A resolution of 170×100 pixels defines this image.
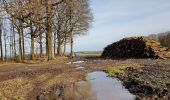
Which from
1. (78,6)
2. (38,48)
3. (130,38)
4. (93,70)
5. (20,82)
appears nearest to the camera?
(20,82)

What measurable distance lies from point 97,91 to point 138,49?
81.0 feet

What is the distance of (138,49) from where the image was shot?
4041 cm

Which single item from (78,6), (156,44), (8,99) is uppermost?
(78,6)

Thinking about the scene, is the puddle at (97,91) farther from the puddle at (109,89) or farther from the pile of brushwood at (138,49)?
the pile of brushwood at (138,49)

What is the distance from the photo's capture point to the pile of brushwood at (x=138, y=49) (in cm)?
3788

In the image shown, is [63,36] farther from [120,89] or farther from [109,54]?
[120,89]

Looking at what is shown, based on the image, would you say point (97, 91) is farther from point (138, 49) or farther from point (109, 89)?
point (138, 49)

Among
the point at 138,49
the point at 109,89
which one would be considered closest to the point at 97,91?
the point at 109,89

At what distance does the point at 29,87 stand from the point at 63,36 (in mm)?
46435

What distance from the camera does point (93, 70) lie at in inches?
1021

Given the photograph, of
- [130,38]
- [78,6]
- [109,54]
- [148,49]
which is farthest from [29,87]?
[78,6]

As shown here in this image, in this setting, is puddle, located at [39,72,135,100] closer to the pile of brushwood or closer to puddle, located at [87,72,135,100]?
puddle, located at [87,72,135,100]

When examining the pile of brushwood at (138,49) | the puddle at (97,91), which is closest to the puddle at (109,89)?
the puddle at (97,91)

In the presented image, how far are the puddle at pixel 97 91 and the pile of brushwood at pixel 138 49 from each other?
18254mm
